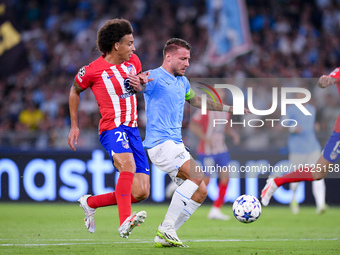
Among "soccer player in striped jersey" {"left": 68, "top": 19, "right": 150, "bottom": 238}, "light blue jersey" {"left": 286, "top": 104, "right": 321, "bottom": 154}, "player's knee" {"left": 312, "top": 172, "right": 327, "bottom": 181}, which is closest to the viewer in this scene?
"soccer player in striped jersey" {"left": 68, "top": 19, "right": 150, "bottom": 238}

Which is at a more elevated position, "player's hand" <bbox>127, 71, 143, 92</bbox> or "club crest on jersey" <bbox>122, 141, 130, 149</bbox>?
"player's hand" <bbox>127, 71, 143, 92</bbox>

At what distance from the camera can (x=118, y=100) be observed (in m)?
6.49

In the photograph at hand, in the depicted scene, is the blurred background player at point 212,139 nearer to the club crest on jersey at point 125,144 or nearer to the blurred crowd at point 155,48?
the blurred crowd at point 155,48

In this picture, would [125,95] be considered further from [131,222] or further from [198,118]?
[198,118]

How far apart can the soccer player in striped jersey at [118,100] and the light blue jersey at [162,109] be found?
0.23 metres

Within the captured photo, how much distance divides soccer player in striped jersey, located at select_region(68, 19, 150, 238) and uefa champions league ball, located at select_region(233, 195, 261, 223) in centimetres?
122

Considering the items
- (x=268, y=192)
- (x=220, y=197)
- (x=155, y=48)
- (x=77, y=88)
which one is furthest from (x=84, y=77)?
(x=155, y=48)

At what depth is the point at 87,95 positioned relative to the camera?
16016 millimetres

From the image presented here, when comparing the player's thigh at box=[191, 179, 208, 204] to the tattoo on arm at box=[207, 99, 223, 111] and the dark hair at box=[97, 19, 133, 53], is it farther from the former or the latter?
the dark hair at box=[97, 19, 133, 53]

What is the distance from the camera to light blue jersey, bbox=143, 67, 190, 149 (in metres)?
6.72

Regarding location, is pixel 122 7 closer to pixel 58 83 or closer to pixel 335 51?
pixel 58 83

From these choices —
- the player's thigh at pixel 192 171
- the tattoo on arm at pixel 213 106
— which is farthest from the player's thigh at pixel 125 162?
the tattoo on arm at pixel 213 106

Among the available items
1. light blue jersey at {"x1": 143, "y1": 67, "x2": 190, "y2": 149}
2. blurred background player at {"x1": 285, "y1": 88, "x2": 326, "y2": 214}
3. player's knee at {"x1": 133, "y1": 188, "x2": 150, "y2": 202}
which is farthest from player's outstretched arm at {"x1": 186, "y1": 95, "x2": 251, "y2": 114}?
blurred background player at {"x1": 285, "y1": 88, "x2": 326, "y2": 214}

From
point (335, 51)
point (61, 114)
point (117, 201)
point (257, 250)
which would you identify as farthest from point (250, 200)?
point (335, 51)
